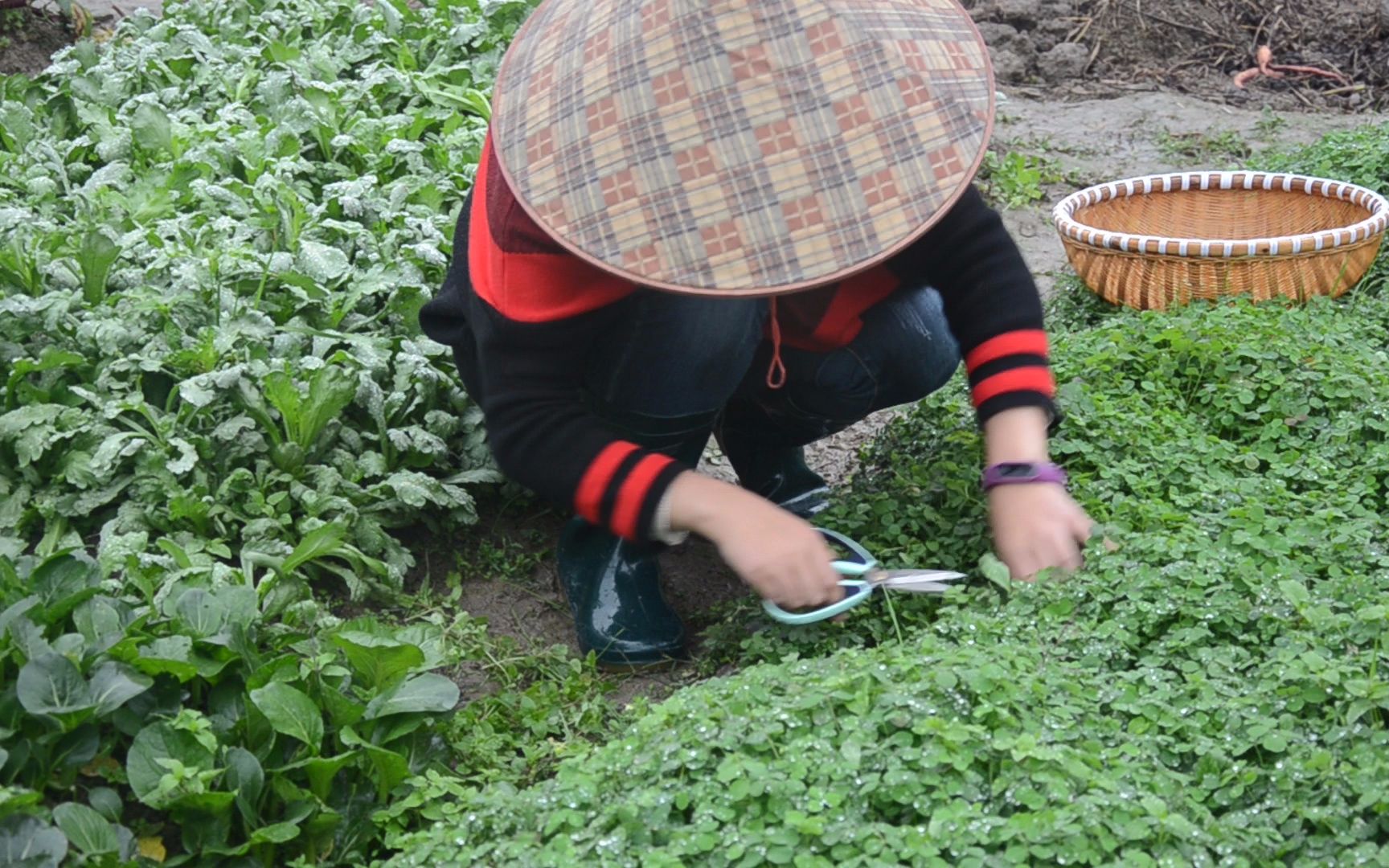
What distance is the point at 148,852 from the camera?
2.15m

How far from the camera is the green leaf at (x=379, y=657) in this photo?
7.89ft

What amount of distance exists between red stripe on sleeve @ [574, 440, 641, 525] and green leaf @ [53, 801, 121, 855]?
0.81m

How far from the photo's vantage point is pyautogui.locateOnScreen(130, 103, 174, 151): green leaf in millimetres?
4352

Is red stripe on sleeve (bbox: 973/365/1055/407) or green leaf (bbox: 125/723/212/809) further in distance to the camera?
red stripe on sleeve (bbox: 973/365/1055/407)

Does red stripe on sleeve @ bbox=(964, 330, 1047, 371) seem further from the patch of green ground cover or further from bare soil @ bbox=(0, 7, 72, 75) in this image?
bare soil @ bbox=(0, 7, 72, 75)

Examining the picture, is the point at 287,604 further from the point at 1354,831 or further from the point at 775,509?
the point at 1354,831

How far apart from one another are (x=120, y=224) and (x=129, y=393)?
0.91m

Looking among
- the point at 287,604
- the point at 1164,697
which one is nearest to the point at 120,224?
the point at 287,604

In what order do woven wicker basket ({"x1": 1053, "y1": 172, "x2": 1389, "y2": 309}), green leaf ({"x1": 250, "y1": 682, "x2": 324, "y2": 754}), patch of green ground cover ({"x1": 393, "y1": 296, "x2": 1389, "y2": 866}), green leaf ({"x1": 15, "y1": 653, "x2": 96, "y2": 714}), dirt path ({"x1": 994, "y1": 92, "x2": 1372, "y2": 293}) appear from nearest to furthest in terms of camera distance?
patch of green ground cover ({"x1": 393, "y1": 296, "x2": 1389, "y2": 866}) → green leaf ({"x1": 15, "y1": 653, "x2": 96, "y2": 714}) → green leaf ({"x1": 250, "y1": 682, "x2": 324, "y2": 754}) → woven wicker basket ({"x1": 1053, "y1": 172, "x2": 1389, "y2": 309}) → dirt path ({"x1": 994, "y1": 92, "x2": 1372, "y2": 293})

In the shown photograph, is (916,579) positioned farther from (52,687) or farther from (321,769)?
(52,687)

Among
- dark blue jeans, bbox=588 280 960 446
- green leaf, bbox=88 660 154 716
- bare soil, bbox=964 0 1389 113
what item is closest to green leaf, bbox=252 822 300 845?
green leaf, bbox=88 660 154 716

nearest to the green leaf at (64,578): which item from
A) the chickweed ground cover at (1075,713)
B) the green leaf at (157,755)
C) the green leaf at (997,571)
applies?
the green leaf at (157,755)

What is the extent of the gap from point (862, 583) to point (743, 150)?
2.48ft

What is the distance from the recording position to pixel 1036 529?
2.36 meters
